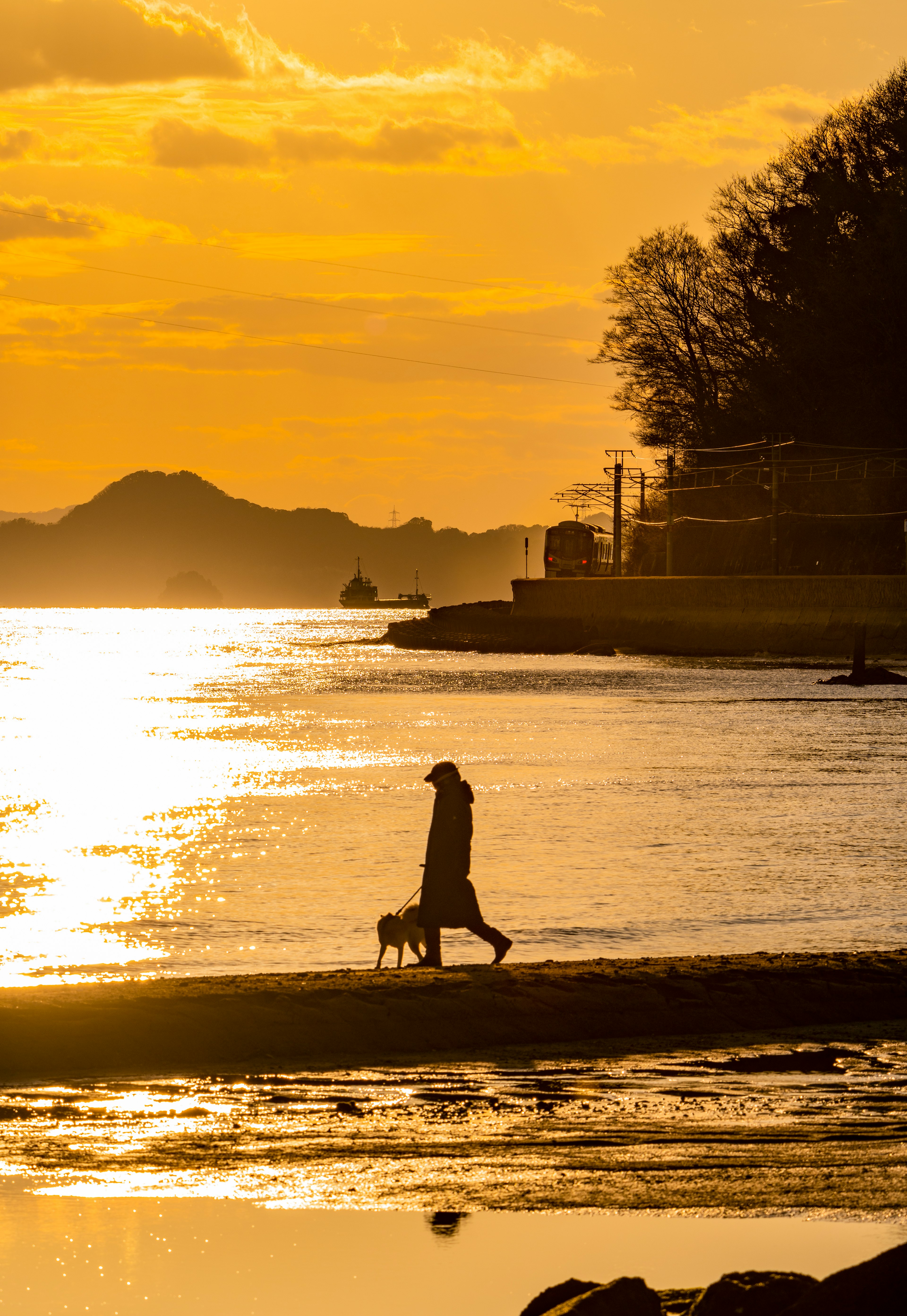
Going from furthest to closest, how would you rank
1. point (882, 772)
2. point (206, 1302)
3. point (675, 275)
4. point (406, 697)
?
point (675, 275) → point (406, 697) → point (882, 772) → point (206, 1302)

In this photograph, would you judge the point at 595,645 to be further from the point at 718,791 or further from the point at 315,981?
the point at 315,981

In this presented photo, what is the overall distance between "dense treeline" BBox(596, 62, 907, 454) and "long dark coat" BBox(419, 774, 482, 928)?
60.0 metres

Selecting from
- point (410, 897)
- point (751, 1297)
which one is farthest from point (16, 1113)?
point (410, 897)

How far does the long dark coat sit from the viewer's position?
925cm

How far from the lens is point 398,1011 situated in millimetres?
8711

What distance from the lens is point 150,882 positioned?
15.3 m

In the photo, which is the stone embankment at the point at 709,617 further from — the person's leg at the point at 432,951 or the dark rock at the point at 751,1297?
the dark rock at the point at 751,1297

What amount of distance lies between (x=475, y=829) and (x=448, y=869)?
10.1 m

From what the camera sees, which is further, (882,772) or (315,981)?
(882,772)

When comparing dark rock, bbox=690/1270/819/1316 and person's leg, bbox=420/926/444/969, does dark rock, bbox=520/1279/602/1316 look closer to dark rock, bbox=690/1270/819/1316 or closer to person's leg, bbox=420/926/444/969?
dark rock, bbox=690/1270/819/1316

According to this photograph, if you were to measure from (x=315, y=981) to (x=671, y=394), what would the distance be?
75560 mm

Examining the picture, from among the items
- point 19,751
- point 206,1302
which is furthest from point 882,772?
point 206,1302

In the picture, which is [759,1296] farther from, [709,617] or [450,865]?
[709,617]

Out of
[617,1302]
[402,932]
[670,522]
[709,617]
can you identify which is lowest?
[402,932]
